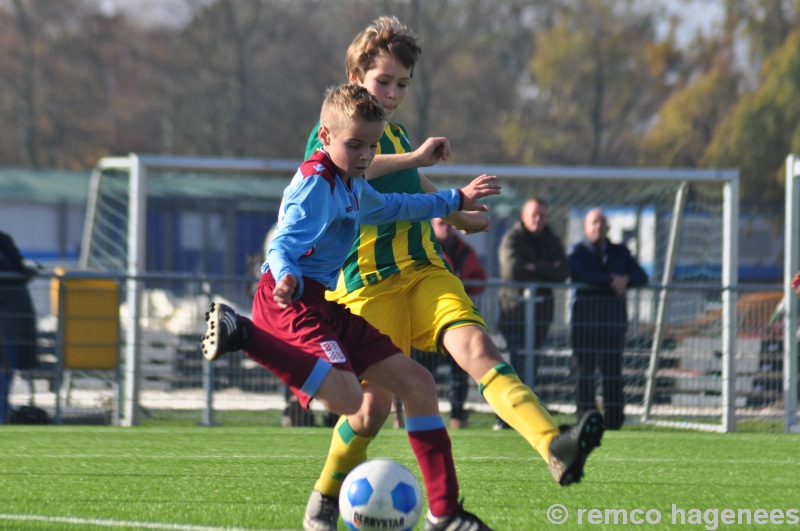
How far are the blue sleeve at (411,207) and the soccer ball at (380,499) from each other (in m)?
1.02

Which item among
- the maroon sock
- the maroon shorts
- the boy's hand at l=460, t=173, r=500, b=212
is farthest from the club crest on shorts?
the boy's hand at l=460, t=173, r=500, b=212

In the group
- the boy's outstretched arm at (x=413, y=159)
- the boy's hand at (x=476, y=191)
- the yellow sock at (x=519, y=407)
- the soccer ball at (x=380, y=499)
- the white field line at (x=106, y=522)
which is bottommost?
the white field line at (x=106, y=522)

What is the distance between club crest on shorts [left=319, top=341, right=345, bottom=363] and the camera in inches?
181

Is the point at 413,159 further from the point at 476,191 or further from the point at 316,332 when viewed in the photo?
the point at 316,332

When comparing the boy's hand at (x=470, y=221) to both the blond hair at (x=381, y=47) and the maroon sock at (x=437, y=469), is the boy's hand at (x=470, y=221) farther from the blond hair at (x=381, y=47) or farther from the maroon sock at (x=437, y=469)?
the maroon sock at (x=437, y=469)

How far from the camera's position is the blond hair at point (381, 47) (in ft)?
17.7

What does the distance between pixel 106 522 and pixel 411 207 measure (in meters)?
1.75

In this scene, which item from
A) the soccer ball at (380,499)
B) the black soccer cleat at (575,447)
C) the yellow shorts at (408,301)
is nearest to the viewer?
the black soccer cleat at (575,447)

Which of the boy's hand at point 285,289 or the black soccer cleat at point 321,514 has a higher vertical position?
the boy's hand at point 285,289

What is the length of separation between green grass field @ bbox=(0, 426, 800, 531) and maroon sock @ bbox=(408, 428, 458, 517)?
42cm

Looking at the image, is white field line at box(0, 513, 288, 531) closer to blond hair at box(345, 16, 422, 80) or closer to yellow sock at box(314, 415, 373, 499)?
yellow sock at box(314, 415, 373, 499)

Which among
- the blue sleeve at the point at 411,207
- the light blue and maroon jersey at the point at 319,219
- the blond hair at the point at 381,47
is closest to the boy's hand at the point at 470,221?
the blue sleeve at the point at 411,207

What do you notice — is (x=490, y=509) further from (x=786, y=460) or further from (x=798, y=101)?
(x=798, y=101)

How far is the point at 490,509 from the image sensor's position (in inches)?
217
